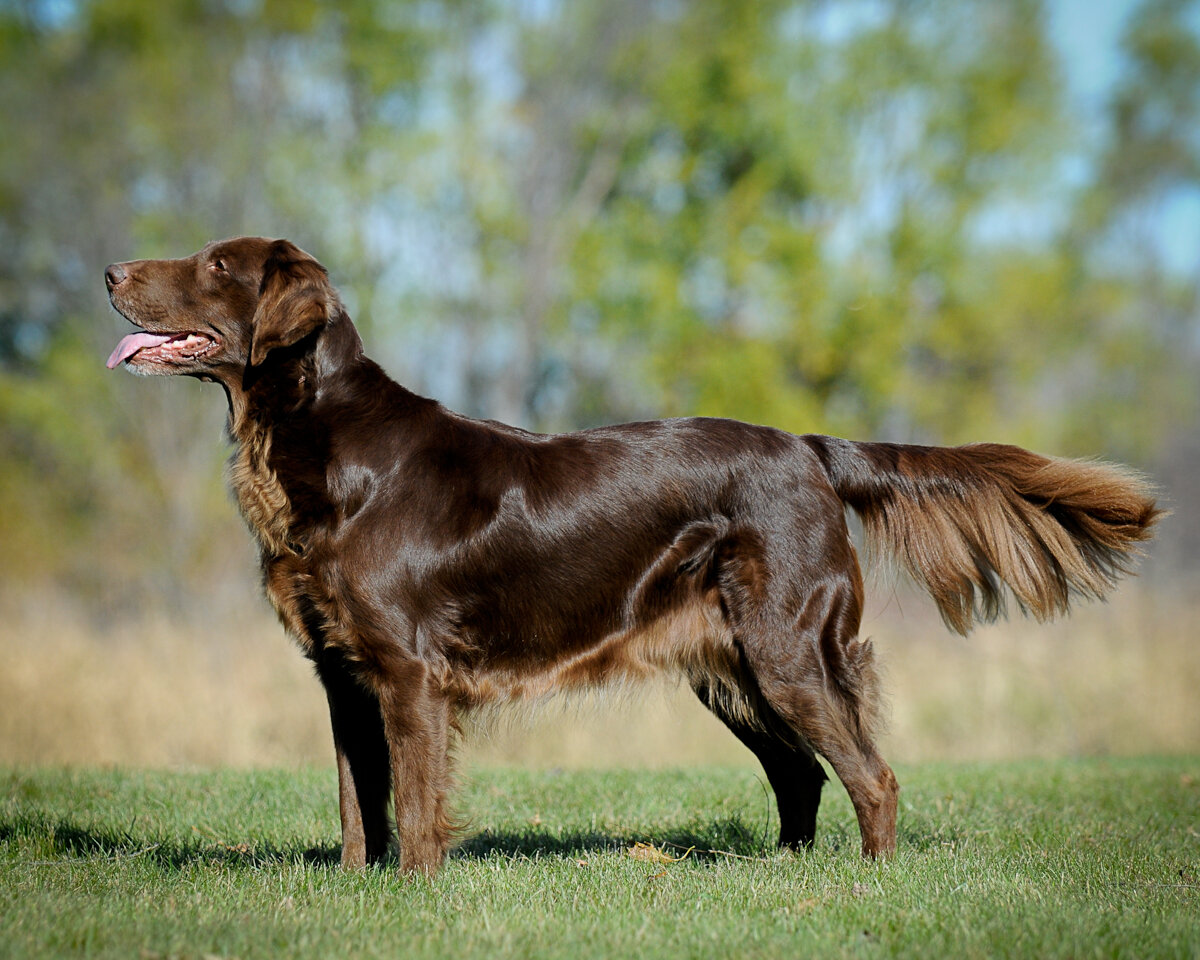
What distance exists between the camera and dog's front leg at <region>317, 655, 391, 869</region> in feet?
14.8

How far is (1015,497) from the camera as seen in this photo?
189 inches

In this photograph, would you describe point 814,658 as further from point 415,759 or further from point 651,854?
point 415,759

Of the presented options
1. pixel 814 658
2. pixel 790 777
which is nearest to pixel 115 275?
pixel 814 658

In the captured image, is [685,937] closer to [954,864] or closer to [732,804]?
[954,864]

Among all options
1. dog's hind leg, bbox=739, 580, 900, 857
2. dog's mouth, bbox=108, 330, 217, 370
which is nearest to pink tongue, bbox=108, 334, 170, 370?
dog's mouth, bbox=108, 330, 217, 370

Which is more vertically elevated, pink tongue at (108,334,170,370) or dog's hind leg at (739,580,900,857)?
pink tongue at (108,334,170,370)

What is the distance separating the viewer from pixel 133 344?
4379 millimetres

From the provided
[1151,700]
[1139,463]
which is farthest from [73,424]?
[1139,463]

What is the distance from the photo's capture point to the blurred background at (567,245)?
13.5 meters

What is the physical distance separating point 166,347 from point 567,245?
1549cm

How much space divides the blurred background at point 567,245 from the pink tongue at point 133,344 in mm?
6654

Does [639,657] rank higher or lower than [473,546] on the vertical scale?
lower

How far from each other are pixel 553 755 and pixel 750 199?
1343 centimetres

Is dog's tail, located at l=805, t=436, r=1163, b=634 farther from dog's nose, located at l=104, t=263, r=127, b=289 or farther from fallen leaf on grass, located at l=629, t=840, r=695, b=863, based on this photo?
dog's nose, located at l=104, t=263, r=127, b=289
